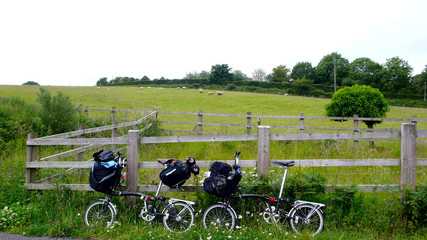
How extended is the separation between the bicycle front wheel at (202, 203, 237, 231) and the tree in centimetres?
6912

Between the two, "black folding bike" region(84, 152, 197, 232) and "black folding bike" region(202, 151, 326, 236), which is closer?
"black folding bike" region(202, 151, 326, 236)

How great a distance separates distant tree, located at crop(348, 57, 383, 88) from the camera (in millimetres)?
74500

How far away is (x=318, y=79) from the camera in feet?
281

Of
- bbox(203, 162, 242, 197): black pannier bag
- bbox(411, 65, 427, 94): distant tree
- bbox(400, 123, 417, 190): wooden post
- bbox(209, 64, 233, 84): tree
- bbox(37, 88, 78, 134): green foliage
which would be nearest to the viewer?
bbox(203, 162, 242, 197): black pannier bag

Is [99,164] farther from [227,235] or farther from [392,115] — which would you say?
[392,115]

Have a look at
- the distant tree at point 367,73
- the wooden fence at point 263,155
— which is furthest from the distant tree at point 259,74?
the wooden fence at point 263,155

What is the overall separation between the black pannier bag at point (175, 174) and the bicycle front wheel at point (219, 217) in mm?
590

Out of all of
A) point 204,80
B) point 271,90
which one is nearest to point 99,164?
point 271,90

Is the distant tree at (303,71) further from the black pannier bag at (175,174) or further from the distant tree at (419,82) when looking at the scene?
the black pannier bag at (175,174)

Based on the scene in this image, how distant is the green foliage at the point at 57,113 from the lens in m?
10.4

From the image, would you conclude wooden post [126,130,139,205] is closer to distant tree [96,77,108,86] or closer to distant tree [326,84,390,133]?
distant tree [326,84,390,133]

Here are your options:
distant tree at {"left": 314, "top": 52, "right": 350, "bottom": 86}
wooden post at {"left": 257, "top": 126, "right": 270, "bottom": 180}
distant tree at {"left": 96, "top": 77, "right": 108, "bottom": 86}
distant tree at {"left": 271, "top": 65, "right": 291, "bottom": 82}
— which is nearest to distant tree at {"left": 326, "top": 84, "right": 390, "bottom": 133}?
wooden post at {"left": 257, "top": 126, "right": 270, "bottom": 180}

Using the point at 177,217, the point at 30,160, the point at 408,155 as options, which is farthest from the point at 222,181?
the point at 30,160

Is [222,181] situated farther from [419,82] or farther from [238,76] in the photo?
[238,76]
